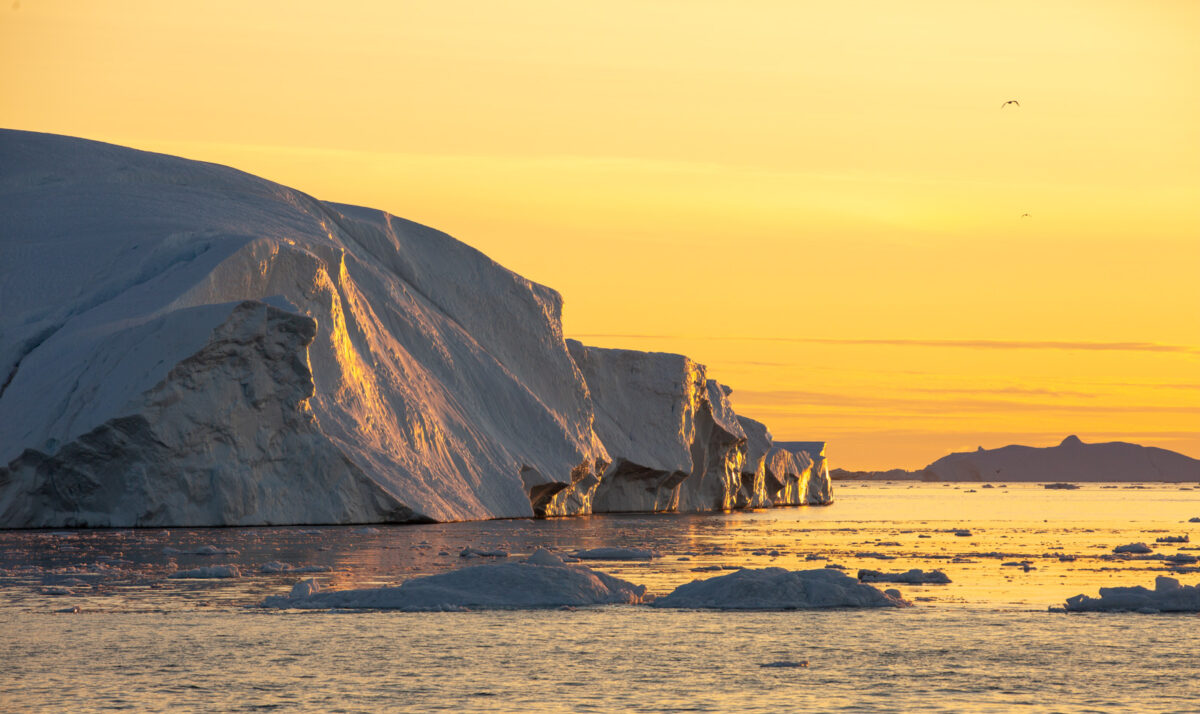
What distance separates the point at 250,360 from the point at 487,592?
19.7m

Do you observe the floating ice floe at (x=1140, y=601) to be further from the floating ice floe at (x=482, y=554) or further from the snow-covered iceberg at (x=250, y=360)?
the snow-covered iceberg at (x=250, y=360)

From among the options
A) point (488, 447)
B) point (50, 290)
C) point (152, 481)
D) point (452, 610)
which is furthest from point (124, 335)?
point (452, 610)

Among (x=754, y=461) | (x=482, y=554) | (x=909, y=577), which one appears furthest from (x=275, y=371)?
(x=754, y=461)

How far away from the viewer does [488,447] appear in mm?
47812

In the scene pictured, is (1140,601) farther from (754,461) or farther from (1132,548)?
(754,461)

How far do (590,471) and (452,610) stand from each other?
36346 mm

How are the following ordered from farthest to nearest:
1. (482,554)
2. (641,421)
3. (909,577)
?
(641,421) < (482,554) < (909,577)

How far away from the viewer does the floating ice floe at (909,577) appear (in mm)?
22931

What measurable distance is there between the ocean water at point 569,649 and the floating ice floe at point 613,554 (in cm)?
119

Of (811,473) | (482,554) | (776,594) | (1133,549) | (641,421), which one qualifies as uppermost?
(641,421)

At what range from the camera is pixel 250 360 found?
37500mm

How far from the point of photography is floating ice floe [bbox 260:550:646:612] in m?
18.8

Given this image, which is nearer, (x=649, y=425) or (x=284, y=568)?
(x=284, y=568)

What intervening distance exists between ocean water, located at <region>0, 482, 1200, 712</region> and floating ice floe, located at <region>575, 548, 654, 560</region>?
1.19 m
